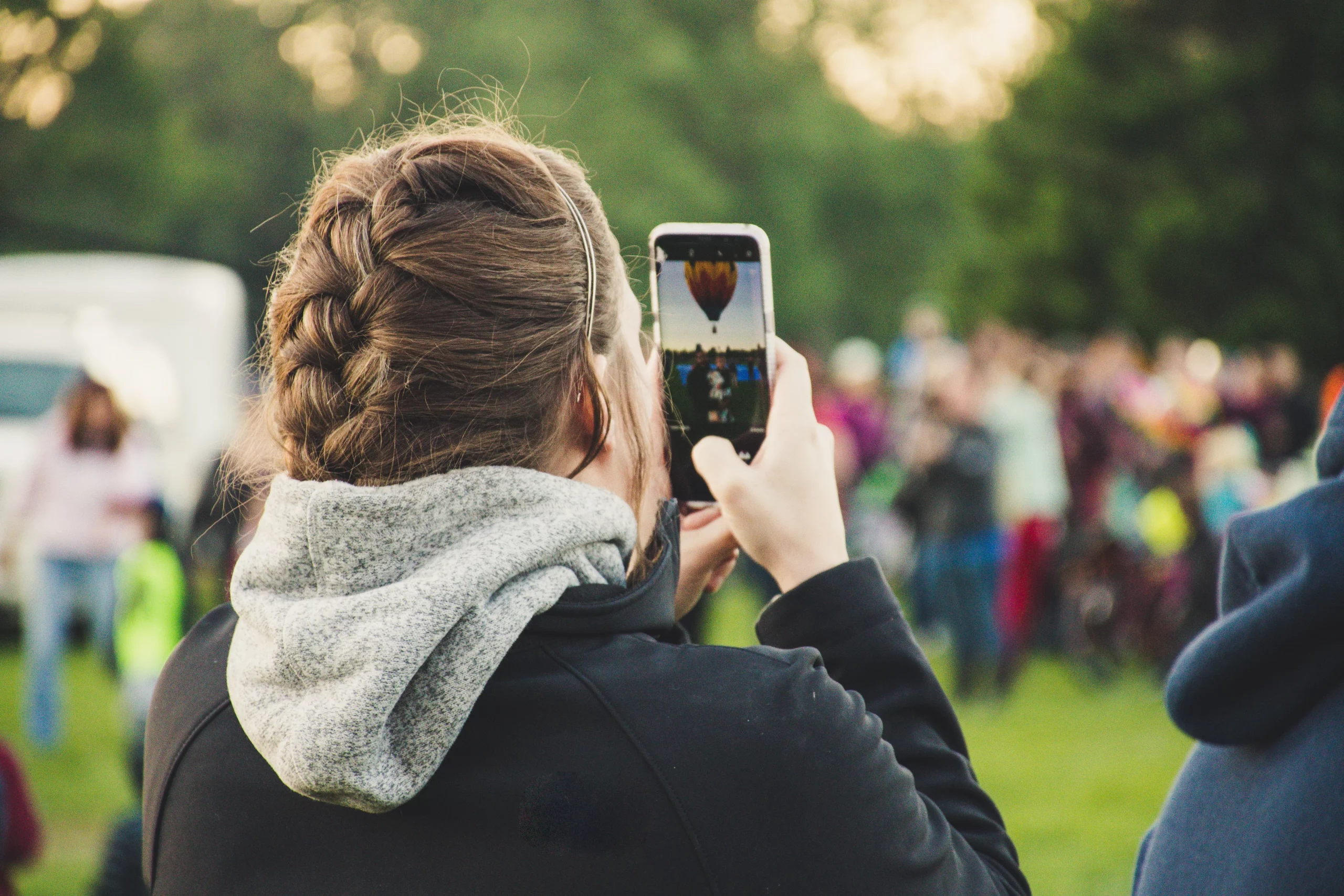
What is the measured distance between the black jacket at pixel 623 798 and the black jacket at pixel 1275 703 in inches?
8.4

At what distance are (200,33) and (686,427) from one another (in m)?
38.3

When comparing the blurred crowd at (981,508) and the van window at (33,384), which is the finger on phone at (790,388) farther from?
the van window at (33,384)

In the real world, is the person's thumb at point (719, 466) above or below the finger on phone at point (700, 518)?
above

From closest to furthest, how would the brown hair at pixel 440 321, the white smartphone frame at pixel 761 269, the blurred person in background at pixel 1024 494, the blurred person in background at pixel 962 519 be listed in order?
the brown hair at pixel 440 321 → the white smartphone frame at pixel 761 269 → the blurred person in background at pixel 962 519 → the blurred person in background at pixel 1024 494

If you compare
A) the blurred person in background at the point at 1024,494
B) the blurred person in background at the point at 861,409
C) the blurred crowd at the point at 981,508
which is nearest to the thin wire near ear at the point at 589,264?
the blurred crowd at the point at 981,508

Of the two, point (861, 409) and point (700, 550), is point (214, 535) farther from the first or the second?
point (861, 409)

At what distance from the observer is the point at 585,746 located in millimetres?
1104

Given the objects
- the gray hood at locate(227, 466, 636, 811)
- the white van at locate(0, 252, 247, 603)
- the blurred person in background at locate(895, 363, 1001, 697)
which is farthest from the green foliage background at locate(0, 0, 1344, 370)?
the gray hood at locate(227, 466, 636, 811)

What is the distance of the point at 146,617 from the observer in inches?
224

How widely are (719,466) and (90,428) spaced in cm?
597

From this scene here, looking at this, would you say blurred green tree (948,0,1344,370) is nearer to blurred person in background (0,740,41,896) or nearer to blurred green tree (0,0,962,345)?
blurred green tree (0,0,962,345)

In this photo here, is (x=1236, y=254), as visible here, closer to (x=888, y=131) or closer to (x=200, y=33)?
(x=888, y=131)

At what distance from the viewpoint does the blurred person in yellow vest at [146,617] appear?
18.4 feet

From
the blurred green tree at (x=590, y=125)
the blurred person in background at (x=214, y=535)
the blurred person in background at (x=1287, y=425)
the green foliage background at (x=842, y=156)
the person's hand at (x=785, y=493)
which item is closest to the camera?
the person's hand at (x=785, y=493)
